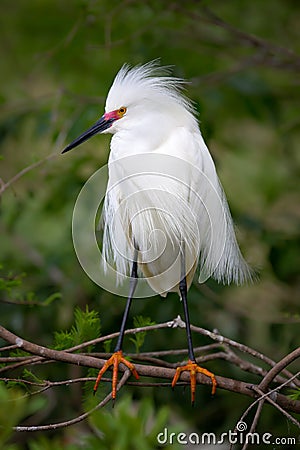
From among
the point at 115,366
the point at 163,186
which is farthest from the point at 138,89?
the point at 115,366

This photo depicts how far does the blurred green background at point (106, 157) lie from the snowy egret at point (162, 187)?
0.31m

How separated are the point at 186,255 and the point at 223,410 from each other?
3.67ft

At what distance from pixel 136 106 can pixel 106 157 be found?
4.32 ft

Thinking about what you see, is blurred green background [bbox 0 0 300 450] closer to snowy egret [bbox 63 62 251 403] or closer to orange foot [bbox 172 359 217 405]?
snowy egret [bbox 63 62 251 403]

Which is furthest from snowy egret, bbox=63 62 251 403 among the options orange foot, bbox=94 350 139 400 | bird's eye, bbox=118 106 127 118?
orange foot, bbox=94 350 139 400

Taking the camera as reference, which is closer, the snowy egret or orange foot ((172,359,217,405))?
orange foot ((172,359,217,405))

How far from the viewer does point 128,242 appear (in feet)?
8.26

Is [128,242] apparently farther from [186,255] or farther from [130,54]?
[130,54]

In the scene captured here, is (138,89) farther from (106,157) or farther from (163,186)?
(106,157)

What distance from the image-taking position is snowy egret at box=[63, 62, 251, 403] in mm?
2281

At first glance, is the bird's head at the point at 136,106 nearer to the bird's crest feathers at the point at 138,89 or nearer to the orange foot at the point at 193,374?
the bird's crest feathers at the point at 138,89

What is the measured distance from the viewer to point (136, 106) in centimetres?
232

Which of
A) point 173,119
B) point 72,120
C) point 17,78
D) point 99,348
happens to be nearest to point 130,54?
point 72,120

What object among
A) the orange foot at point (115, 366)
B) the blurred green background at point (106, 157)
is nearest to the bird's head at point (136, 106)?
the blurred green background at point (106, 157)
